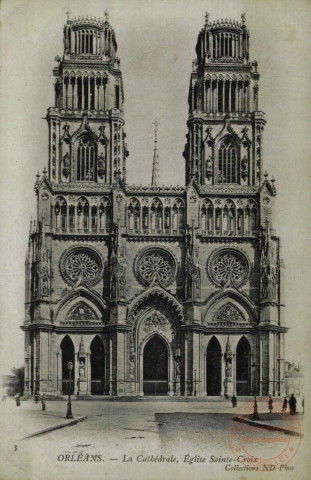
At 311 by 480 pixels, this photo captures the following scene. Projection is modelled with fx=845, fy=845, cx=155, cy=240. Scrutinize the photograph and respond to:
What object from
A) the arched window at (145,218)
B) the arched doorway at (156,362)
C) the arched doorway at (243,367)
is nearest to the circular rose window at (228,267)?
the arched doorway at (243,367)

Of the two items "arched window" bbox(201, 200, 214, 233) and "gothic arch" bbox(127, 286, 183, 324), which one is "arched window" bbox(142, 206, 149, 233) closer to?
"arched window" bbox(201, 200, 214, 233)

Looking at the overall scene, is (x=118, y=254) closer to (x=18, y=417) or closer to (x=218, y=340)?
(x=218, y=340)

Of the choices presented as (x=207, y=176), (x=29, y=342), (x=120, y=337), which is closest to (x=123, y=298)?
(x=120, y=337)

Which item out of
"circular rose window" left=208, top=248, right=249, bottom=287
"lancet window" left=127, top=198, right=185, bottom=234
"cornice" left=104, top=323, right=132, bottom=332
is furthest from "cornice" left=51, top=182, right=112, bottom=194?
"cornice" left=104, top=323, right=132, bottom=332

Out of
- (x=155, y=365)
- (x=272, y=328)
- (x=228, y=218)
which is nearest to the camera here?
(x=272, y=328)

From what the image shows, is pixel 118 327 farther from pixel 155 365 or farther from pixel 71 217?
pixel 71 217

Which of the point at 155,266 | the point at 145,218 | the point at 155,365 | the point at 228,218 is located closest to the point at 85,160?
the point at 145,218

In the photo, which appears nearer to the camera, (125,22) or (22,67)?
(22,67)
